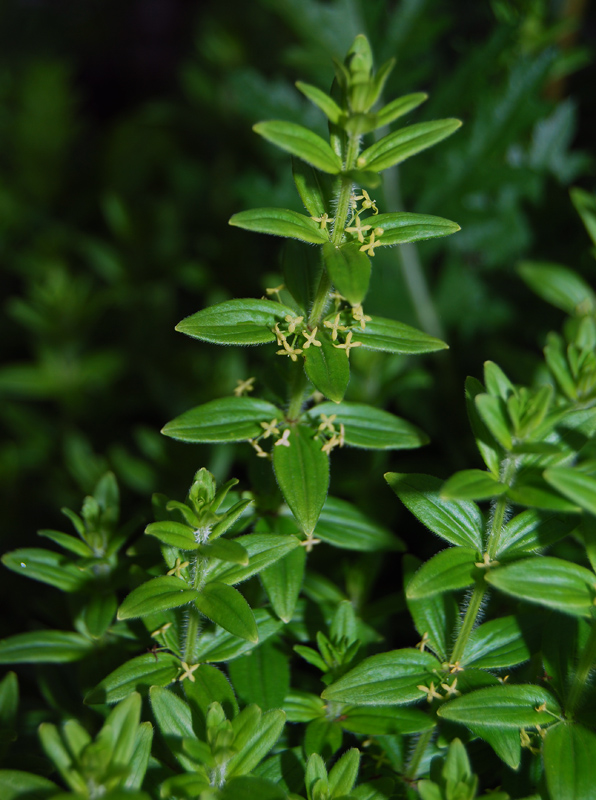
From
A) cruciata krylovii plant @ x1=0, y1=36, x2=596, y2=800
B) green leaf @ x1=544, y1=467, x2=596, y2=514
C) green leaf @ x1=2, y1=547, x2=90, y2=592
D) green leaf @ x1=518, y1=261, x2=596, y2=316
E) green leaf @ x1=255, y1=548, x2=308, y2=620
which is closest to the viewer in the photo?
green leaf @ x1=544, y1=467, x2=596, y2=514

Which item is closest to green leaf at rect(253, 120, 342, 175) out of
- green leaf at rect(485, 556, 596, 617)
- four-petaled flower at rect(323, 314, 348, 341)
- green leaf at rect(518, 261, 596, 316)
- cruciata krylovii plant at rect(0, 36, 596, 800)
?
cruciata krylovii plant at rect(0, 36, 596, 800)

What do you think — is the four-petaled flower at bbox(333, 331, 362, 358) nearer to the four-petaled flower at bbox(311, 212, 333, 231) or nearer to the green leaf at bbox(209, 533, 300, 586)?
the four-petaled flower at bbox(311, 212, 333, 231)

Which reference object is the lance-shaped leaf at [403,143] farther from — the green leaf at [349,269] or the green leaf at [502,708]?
the green leaf at [502,708]

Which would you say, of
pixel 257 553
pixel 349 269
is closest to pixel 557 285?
pixel 349 269

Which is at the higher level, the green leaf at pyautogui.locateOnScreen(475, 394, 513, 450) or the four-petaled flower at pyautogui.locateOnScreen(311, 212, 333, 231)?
the four-petaled flower at pyautogui.locateOnScreen(311, 212, 333, 231)

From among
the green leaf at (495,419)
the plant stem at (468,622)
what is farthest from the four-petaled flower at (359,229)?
the plant stem at (468,622)

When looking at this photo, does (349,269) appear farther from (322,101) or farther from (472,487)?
(472,487)
